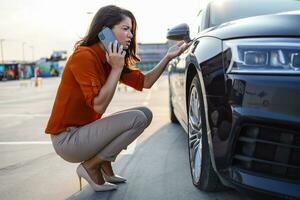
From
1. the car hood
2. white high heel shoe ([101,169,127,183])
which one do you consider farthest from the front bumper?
white high heel shoe ([101,169,127,183])

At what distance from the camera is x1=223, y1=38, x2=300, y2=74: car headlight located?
1.94m

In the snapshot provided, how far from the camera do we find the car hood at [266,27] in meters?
2.08

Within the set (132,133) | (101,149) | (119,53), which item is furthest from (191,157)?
(119,53)

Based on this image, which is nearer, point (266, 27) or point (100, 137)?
point (266, 27)

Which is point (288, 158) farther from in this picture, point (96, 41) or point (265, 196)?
point (96, 41)

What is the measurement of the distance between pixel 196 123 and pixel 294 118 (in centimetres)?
115

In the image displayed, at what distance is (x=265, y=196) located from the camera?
1.95 metres

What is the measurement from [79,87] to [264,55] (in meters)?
1.36

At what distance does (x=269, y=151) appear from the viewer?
1.96 meters

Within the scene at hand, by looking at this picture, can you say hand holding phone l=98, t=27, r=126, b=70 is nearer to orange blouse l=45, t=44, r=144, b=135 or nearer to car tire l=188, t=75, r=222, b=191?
orange blouse l=45, t=44, r=144, b=135

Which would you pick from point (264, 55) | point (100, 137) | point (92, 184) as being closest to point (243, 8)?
point (264, 55)

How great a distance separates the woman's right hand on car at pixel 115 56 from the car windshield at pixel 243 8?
3.34 feet

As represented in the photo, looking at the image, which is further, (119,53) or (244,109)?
(119,53)

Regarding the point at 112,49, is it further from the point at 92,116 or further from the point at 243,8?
the point at 243,8
